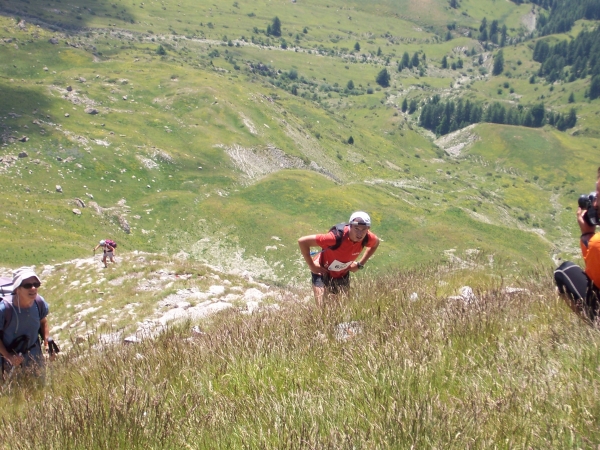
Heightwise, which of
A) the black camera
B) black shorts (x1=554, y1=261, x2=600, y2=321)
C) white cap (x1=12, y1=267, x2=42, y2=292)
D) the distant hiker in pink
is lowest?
the distant hiker in pink

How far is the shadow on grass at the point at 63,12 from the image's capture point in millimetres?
122000

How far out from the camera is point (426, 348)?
3.76m

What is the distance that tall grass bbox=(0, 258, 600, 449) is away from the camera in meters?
2.60

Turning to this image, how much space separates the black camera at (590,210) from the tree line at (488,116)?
188058 millimetres

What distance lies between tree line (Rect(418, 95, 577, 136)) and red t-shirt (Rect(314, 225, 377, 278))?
18596cm

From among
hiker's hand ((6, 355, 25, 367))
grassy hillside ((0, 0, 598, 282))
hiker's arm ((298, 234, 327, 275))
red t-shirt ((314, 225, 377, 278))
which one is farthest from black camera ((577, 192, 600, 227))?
grassy hillside ((0, 0, 598, 282))

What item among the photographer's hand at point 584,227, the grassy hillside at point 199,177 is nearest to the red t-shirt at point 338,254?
the photographer's hand at point 584,227

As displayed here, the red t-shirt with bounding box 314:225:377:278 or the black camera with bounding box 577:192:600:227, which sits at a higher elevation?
the black camera with bounding box 577:192:600:227

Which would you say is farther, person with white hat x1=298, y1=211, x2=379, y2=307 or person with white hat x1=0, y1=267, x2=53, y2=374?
person with white hat x1=298, y1=211, x2=379, y2=307

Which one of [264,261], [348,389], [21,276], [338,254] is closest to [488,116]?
[264,261]

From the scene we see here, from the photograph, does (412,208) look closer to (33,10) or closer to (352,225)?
(352,225)

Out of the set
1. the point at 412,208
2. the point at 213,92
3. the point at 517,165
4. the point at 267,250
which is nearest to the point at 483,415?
the point at 267,250

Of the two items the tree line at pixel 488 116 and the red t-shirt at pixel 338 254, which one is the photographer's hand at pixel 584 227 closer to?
the red t-shirt at pixel 338 254

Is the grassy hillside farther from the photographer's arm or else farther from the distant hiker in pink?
the distant hiker in pink
